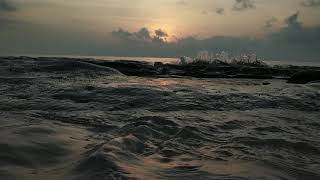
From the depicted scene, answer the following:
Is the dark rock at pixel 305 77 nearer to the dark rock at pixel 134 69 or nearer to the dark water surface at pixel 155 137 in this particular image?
the dark rock at pixel 134 69

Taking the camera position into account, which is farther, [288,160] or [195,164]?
[288,160]

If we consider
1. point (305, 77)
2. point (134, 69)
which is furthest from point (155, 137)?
point (134, 69)

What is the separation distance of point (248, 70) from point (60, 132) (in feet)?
75.6

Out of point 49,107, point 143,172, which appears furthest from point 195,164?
point 49,107

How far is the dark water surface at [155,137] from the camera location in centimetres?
351

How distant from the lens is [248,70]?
2666 cm

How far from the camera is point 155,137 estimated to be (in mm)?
5062

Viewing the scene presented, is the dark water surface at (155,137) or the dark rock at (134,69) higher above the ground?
the dark rock at (134,69)

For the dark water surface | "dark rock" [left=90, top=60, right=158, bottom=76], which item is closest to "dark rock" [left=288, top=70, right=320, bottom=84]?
"dark rock" [left=90, top=60, right=158, bottom=76]

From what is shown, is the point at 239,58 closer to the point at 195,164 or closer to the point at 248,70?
the point at 248,70

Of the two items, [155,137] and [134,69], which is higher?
[134,69]

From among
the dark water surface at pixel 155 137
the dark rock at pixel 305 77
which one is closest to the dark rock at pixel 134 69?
the dark rock at pixel 305 77

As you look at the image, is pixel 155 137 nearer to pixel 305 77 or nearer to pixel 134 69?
pixel 305 77

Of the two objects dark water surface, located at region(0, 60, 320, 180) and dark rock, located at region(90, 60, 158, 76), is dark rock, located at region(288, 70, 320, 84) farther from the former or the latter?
dark water surface, located at region(0, 60, 320, 180)
